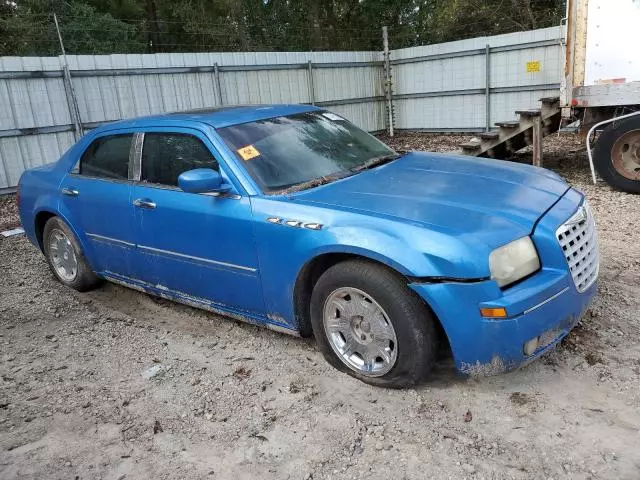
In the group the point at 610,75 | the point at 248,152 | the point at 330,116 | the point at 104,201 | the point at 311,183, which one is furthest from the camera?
the point at 610,75

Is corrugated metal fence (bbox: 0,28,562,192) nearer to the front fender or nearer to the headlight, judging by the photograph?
the front fender

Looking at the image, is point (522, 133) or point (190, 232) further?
point (522, 133)

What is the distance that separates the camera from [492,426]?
2.80 meters

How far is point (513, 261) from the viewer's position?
2789 mm

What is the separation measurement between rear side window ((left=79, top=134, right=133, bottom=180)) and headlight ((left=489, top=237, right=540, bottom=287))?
9.58ft

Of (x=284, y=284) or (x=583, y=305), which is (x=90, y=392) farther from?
(x=583, y=305)

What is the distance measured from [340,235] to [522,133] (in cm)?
723

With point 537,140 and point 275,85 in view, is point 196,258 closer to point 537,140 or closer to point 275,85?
point 537,140

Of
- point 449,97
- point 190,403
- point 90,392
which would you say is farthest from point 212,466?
point 449,97

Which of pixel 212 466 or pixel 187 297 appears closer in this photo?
pixel 212 466

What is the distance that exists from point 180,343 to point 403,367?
1823 mm

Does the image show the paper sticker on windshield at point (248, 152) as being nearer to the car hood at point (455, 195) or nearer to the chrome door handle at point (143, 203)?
the car hood at point (455, 195)

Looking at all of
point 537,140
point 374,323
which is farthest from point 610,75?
point 374,323

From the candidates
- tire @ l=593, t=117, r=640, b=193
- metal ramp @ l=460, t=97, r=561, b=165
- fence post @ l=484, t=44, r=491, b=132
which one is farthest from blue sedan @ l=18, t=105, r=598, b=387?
fence post @ l=484, t=44, r=491, b=132
